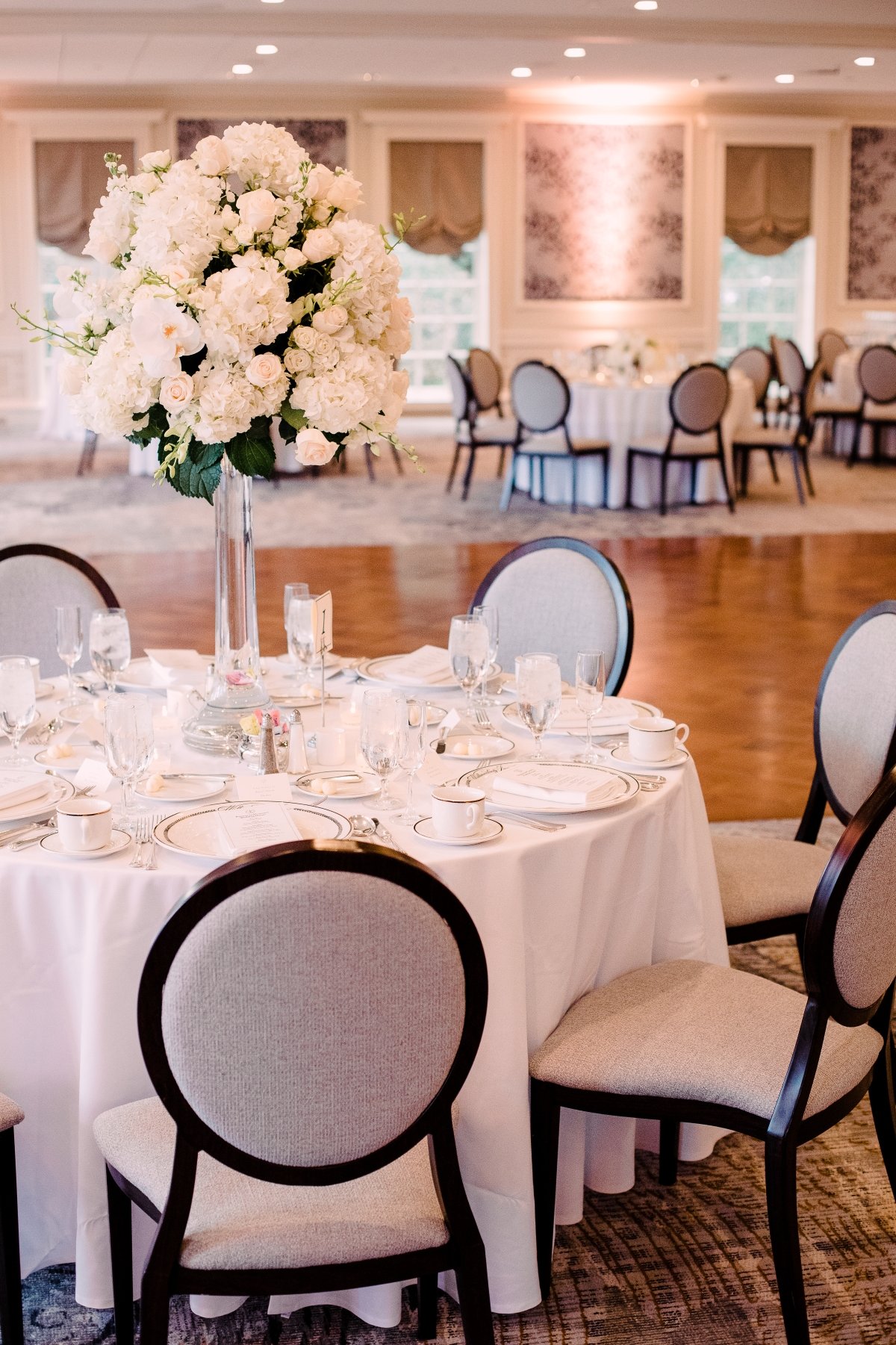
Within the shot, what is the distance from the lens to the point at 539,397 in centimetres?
935

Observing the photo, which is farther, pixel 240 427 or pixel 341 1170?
pixel 240 427

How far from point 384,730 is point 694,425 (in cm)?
768

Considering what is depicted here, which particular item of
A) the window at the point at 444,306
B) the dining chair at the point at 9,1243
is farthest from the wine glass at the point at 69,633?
the window at the point at 444,306

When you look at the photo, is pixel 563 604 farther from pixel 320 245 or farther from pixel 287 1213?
pixel 287 1213

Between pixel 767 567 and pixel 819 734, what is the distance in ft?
16.8

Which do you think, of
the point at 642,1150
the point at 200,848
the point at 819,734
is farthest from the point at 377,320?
the point at 642,1150

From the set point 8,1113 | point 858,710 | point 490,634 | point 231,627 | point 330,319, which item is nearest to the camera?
point 8,1113

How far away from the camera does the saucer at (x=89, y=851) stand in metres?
1.92

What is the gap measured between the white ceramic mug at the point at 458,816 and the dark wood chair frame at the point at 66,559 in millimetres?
1400

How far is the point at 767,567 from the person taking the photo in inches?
308

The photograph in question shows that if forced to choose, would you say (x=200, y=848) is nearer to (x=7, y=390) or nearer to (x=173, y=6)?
(x=173, y=6)

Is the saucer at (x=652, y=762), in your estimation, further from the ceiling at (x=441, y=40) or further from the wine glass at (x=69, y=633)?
the ceiling at (x=441, y=40)

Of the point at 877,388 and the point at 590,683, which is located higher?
the point at 877,388

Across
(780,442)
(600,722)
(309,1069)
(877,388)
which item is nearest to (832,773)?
(600,722)
